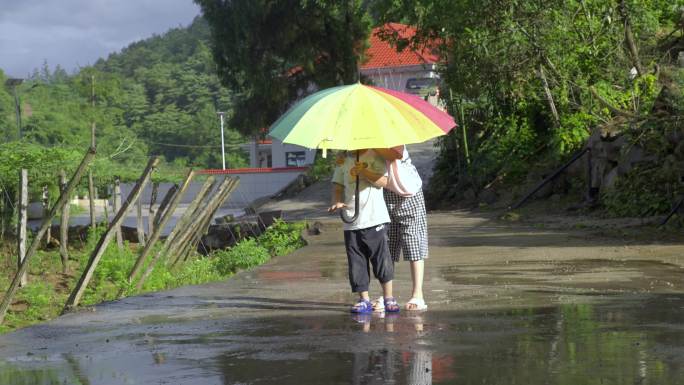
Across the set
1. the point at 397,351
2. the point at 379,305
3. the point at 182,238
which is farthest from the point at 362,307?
the point at 182,238

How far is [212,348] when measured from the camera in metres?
7.02

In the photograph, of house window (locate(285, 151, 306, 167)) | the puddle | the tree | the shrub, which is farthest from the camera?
house window (locate(285, 151, 306, 167))

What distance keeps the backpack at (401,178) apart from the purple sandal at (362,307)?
2.99 ft

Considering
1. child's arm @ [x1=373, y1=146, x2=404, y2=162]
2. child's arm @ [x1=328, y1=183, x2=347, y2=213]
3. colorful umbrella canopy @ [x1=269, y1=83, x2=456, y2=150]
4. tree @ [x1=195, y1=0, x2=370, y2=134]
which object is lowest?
child's arm @ [x1=328, y1=183, x2=347, y2=213]

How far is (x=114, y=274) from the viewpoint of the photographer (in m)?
→ 18.5

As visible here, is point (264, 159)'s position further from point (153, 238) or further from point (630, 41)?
point (153, 238)

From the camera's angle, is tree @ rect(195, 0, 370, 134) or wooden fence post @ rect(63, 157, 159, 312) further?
tree @ rect(195, 0, 370, 134)

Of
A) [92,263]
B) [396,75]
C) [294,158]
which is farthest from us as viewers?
[294,158]

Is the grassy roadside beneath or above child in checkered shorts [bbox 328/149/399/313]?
beneath

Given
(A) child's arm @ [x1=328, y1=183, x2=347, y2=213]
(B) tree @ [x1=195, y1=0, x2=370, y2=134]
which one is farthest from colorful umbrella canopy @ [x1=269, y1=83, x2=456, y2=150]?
(B) tree @ [x1=195, y1=0, x2=370, y2=134]

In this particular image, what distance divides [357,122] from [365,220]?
821 mm

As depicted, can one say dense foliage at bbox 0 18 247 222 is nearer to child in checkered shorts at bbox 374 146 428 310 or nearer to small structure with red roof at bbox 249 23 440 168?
small structure with red roof at bbox 249 23 440 168

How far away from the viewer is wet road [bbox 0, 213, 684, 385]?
599 cm

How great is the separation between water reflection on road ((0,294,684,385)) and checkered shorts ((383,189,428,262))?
51cm
